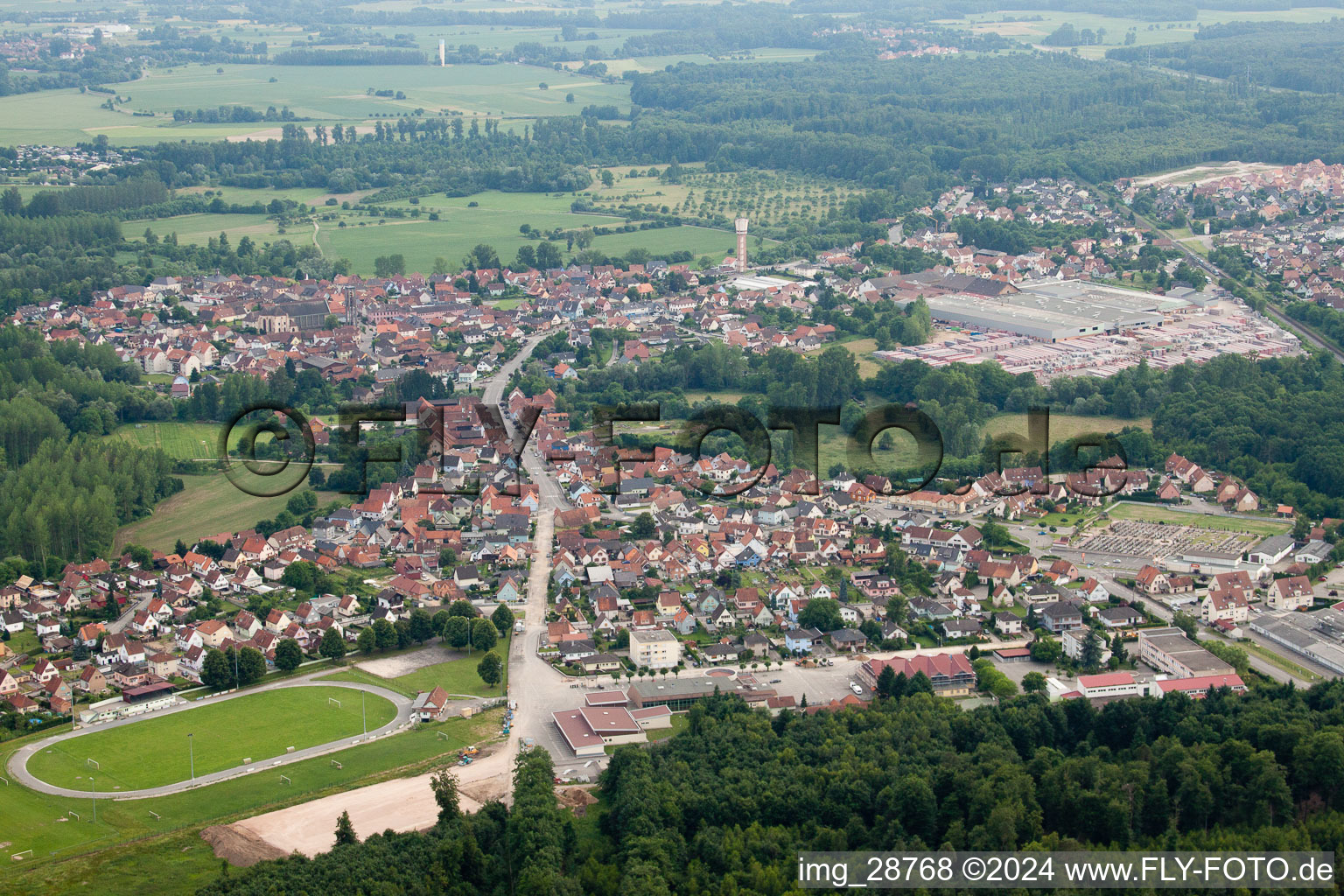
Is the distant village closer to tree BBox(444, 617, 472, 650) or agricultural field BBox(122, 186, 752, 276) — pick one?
tree BBox(444, 617, 472, 650)

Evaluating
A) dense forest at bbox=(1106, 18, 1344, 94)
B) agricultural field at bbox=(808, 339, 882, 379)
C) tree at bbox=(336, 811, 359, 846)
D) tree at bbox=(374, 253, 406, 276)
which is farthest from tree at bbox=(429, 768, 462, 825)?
dense forest at bbox=(1106, 18, 1344, 94)

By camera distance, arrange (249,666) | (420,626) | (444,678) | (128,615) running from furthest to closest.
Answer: (128,615), (420,626), (444,678), (249,666)

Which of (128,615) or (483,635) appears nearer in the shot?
(483,635)

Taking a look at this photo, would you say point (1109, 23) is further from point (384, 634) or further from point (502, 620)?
point (384, 634)

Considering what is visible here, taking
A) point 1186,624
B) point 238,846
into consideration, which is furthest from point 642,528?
point 238,846

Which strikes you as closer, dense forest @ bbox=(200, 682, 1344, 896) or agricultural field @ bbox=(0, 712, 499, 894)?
dense forest @ bbox=(200, 682, 1344, 896)

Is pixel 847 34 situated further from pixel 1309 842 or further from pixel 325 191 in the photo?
pixel 1309 842

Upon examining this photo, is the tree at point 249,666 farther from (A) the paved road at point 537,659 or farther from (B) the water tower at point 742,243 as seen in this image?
(B) the water tower at point 742,243
